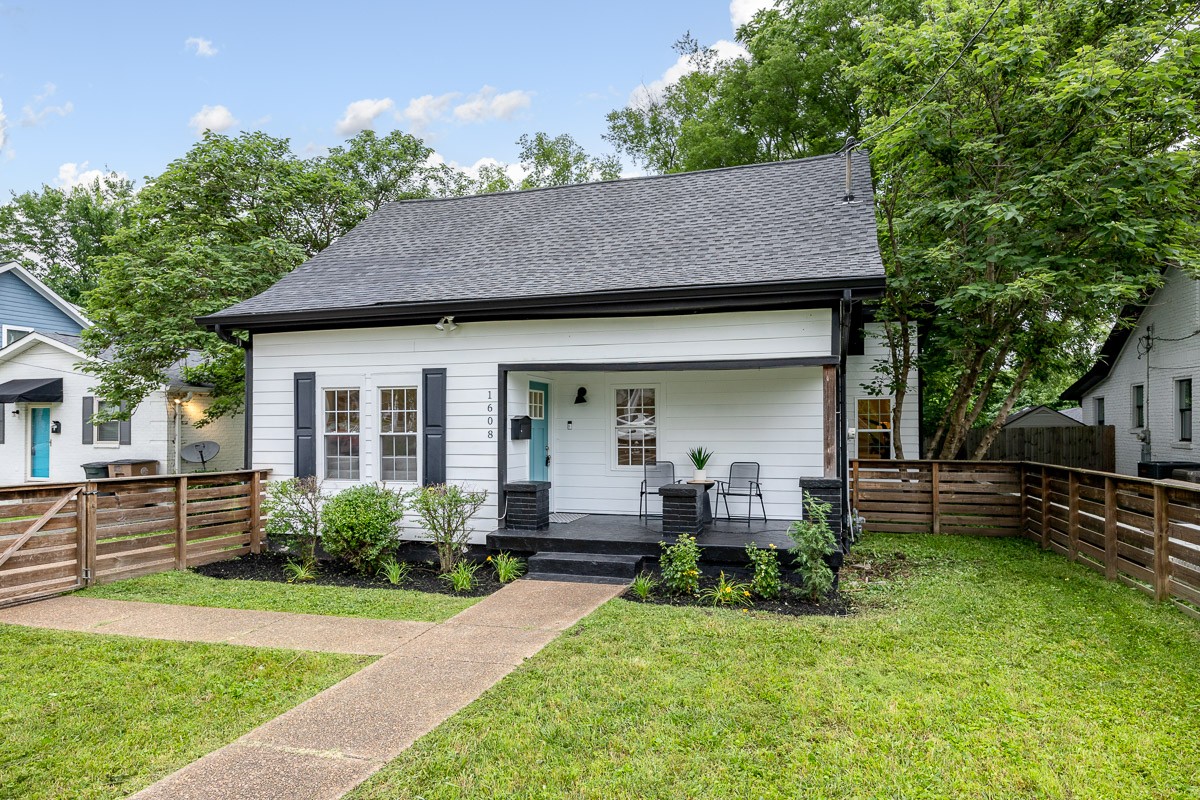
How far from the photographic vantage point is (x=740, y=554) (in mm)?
6535

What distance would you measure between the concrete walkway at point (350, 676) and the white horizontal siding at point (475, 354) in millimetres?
2079

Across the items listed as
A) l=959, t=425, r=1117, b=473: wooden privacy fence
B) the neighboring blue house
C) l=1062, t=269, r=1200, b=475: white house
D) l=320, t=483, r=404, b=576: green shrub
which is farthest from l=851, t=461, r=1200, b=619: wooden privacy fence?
the neighboring blue house

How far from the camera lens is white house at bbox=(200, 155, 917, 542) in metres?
6.97

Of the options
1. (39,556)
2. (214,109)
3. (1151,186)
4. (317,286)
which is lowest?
(39,556)

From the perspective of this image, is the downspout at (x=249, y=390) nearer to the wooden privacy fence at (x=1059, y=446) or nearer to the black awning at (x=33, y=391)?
the black awning at (x=33, y=391)

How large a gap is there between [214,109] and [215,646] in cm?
2058

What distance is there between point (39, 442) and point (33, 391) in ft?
6.35

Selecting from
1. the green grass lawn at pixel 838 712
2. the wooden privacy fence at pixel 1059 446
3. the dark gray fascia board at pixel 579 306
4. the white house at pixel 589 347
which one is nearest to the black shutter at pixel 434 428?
the white house at pixel 589 347

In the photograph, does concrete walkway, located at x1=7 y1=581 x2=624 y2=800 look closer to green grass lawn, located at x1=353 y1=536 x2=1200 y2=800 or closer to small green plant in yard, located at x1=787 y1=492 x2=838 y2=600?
green grass lawn, located at x1=353 y1=536 x2=1200 y2=800

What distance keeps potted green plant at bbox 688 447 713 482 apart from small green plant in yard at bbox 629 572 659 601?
2.02 metres

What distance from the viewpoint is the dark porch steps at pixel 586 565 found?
6699 mm

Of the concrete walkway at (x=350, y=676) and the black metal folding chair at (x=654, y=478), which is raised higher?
the black metal folding chair at (x=654, y=478)

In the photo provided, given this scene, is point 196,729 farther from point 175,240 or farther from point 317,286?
point 175,240

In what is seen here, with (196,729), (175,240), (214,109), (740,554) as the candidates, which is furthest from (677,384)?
(214,109)
